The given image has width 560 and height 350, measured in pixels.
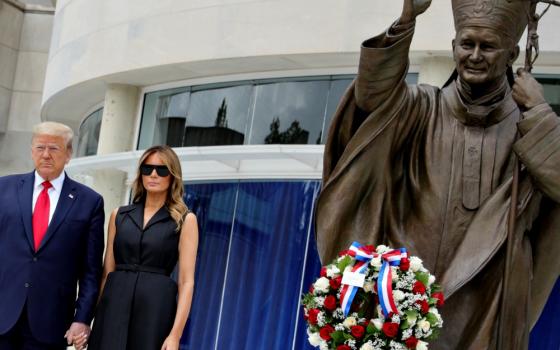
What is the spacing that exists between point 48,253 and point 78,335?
497 millimetres

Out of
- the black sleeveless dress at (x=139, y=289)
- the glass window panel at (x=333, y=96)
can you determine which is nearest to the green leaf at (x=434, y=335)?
the black sleeveless dress at (x=139, y=289)

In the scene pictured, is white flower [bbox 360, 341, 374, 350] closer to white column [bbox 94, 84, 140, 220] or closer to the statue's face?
the statue's face

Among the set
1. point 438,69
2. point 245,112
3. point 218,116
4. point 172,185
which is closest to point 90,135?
point 218,116

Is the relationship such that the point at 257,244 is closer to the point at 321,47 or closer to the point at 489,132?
the point at 321,47

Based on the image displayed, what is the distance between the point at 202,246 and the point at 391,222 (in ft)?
41.2

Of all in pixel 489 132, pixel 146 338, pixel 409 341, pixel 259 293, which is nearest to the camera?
pixel 409 341

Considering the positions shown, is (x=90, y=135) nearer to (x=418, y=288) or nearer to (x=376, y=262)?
(x=376, y=262)

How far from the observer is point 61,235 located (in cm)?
680

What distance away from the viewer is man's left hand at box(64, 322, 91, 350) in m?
6.66

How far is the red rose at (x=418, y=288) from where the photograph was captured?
520 cm

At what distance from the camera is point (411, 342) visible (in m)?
5.16

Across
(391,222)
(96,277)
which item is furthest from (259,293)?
(391,222)

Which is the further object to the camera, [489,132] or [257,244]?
[257,244]

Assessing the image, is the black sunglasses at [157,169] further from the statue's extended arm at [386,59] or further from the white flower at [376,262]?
the white flower at [376,262]
